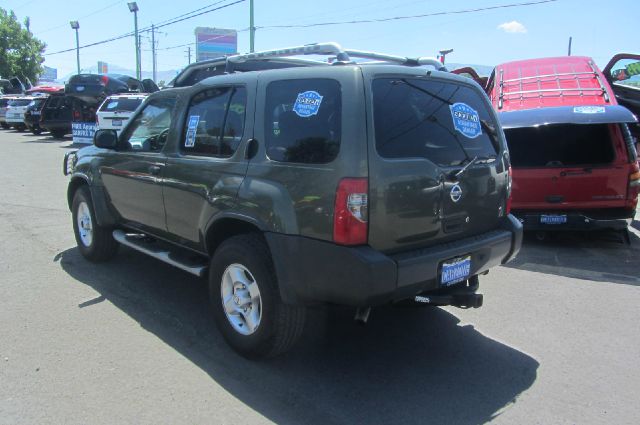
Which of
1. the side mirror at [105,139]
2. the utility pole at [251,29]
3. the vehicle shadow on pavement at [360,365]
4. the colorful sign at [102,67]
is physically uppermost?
the colorful sign at [102,67]

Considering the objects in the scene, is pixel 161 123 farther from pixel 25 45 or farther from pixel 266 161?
pixel 25 45

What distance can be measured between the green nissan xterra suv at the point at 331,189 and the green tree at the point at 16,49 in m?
53.7

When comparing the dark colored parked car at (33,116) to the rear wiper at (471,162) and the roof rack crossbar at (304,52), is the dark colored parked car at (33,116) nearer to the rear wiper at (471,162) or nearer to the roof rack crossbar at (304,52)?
the roof rack crossbar at (304,52)

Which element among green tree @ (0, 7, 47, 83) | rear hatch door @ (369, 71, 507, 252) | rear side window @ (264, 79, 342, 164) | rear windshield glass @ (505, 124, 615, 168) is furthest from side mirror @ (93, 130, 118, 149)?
green tree @ (0, 7, 47, 83)

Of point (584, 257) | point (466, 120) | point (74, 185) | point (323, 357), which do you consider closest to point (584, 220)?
point (584, 257)

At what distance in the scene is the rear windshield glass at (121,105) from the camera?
1800cm

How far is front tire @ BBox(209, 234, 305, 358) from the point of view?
3453mm

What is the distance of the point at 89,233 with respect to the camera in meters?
5.86

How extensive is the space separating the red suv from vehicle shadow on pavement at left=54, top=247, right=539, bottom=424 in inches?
109

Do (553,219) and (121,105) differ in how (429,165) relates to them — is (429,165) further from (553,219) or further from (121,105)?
(121,105)

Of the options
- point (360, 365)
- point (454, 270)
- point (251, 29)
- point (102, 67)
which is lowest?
point (360, 365)

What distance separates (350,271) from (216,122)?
1.72 meters

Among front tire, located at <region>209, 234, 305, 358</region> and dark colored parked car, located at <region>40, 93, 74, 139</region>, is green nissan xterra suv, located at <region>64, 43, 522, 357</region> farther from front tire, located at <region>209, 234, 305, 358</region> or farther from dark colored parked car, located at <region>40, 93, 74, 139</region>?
dark colored parked car, located at <region>40, 93, 74, 139</region>

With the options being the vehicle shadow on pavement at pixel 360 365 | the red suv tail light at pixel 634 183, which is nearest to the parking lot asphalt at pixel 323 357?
the vehicle shadow on pavement at pixel 360 365
